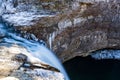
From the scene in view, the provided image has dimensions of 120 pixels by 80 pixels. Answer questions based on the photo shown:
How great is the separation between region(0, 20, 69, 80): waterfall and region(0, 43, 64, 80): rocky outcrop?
0.92 feet

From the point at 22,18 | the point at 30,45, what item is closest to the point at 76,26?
the point at 22,18

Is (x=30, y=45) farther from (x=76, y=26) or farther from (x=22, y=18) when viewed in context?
(x=76, y=26)

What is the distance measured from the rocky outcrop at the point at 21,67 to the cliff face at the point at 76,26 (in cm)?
103

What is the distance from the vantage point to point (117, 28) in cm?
679

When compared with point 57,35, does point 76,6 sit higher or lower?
higher

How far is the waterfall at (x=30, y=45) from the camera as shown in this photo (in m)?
4.48

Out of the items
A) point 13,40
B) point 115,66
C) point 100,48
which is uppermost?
point 13,40

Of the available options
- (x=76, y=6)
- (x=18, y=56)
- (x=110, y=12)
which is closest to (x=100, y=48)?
(x=110, y=12)

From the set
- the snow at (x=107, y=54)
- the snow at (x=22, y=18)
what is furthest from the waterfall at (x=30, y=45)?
the snow at (x=107, y=54)

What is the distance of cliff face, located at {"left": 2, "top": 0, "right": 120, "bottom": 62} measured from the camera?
17.2ft

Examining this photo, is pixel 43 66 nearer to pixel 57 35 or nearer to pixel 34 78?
pixel 34 78

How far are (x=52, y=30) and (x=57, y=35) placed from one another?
0.26 metres

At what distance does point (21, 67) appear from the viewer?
3.76 m

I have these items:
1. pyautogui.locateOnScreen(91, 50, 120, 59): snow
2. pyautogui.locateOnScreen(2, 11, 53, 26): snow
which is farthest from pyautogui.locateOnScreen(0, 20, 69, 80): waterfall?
pyautogui.locateOnScreen(91, 50, 120, 59): snow
